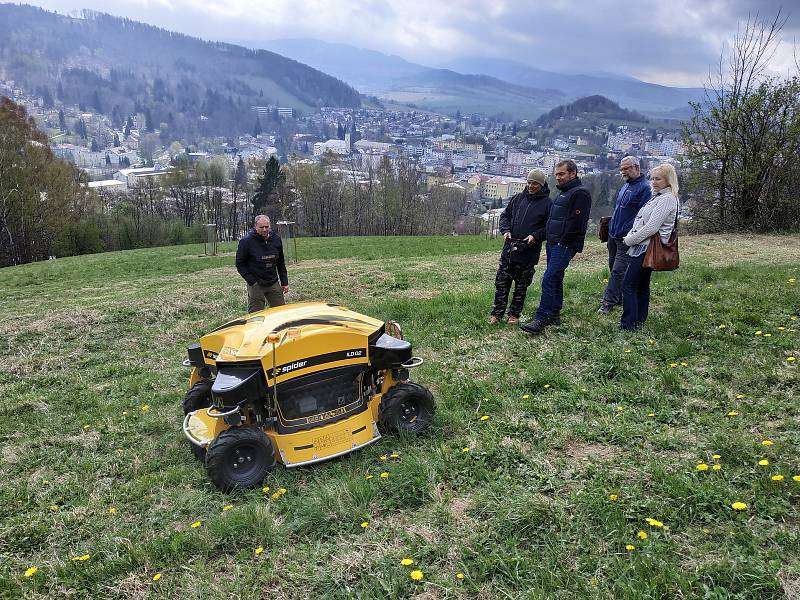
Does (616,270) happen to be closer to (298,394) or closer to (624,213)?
(624,213)

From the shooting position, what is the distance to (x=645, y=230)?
610 cm

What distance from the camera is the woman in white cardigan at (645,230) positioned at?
19.8ft

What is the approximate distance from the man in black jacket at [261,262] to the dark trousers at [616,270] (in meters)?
4.83

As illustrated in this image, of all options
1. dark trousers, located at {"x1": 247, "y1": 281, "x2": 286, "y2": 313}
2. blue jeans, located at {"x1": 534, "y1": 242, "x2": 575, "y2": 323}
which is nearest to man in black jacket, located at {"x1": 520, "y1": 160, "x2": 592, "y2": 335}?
blue jeans, located at {"x1": 534, "y1": 242, "x2": 575, "y2": 323}

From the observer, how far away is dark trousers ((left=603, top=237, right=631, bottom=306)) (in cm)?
712

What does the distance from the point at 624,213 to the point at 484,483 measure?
4.71 meters

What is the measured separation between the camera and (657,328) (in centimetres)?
657

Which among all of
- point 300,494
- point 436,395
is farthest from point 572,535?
point 436,395

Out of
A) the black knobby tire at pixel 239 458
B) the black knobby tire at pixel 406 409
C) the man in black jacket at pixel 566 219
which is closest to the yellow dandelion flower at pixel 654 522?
the black knobby tire at pixel 406 409

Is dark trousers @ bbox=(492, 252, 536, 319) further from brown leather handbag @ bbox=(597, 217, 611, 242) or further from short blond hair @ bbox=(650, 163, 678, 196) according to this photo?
short blond hair @ bbox=(650, 163, 678, 196)

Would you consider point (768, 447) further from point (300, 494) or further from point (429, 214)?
point (429, 214)

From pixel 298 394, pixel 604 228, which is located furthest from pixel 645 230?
pixel 298 394

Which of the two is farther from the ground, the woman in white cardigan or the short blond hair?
the short blond hair

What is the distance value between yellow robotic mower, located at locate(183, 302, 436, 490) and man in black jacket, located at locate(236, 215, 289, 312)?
112 inches
